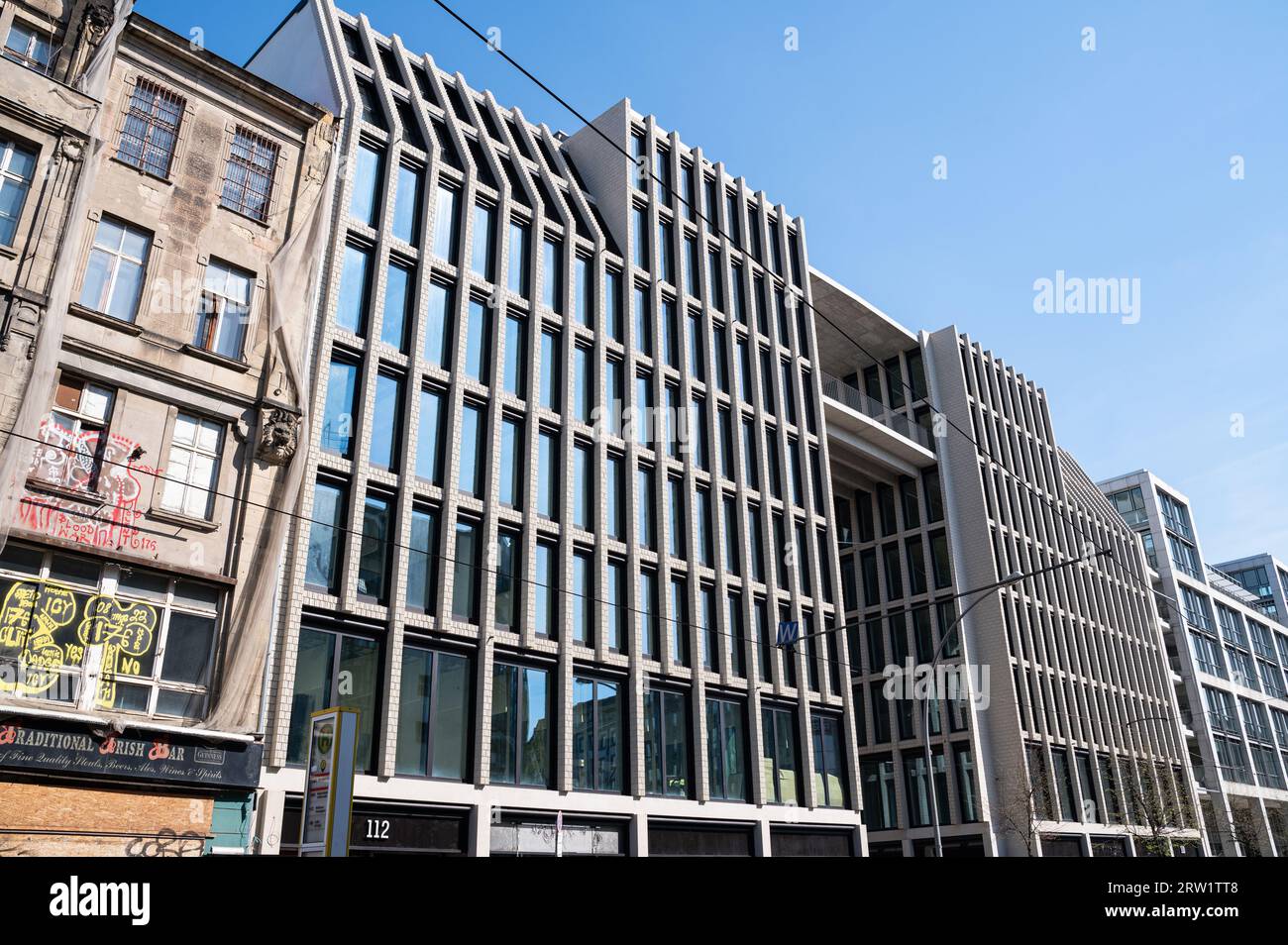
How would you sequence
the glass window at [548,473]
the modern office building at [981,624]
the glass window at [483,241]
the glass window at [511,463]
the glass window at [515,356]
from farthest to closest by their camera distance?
the modern office building at [981,624] → the glass window at [483,241] → the glass window at [515,356] → the glass window at [548,473] → the glass window at [511,463]

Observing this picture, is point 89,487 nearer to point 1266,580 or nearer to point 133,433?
point 133,433

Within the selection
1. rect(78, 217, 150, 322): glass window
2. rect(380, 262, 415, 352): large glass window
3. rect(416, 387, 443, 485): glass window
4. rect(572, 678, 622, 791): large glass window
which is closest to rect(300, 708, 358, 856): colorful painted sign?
rect(78, 217, 150, 322): glass window

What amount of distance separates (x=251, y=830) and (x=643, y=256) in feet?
82.1

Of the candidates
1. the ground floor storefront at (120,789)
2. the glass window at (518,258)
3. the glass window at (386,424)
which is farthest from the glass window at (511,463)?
the ground floor storefront at (120,789)

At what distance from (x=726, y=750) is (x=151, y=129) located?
24199 millimetres

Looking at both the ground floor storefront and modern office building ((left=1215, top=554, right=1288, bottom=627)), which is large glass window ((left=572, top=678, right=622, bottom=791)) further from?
modern office building ((left=1215, top=554, right=1288, bottom=627))

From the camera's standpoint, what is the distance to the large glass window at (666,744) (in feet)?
→ 96.5

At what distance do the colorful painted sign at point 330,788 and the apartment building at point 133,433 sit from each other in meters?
4.16

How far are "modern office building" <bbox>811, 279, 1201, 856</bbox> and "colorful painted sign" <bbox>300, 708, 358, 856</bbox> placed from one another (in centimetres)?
2960

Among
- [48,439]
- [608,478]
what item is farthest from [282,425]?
[608,478]

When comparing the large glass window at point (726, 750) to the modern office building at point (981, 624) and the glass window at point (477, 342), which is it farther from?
the glass window at point (477, 342)

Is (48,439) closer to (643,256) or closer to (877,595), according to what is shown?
(643,256)

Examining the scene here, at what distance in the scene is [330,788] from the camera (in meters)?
15.4

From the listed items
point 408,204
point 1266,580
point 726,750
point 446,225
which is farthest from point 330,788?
point 1266,580
